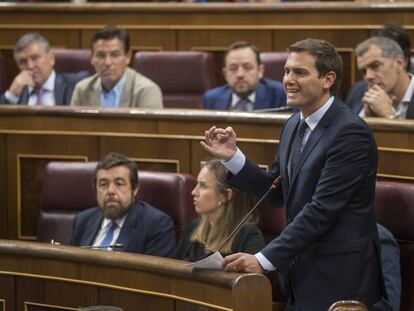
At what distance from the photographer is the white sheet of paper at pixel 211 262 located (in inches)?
62.2

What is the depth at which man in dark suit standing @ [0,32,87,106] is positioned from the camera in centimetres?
288

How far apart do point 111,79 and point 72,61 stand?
365 mm

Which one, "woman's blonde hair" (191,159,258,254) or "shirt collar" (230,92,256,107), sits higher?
"shirt collar" (230,92,256,107)

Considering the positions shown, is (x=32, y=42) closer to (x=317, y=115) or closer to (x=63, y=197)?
(x=63, y=197)

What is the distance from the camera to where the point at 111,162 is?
86.8 inches

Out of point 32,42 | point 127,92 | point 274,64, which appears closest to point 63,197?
point 127,92

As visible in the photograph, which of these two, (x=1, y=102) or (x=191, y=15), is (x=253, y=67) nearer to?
(x=191, y=15)

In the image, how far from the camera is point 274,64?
2922 mm

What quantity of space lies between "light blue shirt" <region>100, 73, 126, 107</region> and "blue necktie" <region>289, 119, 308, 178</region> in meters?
1.25

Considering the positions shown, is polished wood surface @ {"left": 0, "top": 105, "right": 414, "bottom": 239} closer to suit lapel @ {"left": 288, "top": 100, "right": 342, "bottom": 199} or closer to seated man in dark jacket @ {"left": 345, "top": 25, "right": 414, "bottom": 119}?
seated man in dark jacket @ {"left": 345, "top": 25, "right": 414, "bottom": 119}

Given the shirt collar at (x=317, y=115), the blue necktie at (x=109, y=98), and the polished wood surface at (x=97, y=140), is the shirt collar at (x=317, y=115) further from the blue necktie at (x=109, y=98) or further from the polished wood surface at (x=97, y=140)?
the blue necktie at (x=109, y=98)

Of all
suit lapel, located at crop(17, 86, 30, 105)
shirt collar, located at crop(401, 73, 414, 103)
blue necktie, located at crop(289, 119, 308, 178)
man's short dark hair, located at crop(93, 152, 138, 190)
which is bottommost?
man's short dark hair, located at crop(93, 152, 138, 190)

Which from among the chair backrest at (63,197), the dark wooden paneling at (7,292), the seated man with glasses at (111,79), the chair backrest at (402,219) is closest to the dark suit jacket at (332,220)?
the chair backrest at (402,219)

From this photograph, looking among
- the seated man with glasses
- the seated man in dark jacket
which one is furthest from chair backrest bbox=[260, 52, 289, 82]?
the seated man in dark jacket
